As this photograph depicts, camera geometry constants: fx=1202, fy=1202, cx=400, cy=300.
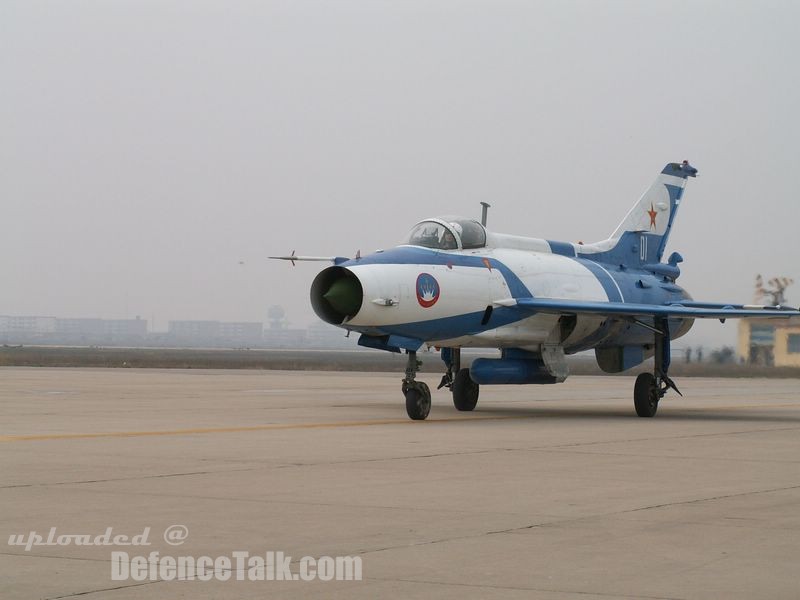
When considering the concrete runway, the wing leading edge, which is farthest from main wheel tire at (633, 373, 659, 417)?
the concrete runway

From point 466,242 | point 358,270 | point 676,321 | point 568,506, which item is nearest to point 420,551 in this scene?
point 568,506

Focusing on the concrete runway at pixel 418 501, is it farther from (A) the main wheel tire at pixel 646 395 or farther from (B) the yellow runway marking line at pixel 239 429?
(A) the main wheel tire at pixel 646 395

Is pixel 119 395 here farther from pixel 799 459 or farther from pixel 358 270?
pixel 799 459

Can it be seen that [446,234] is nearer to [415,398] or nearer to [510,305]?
[510,305]

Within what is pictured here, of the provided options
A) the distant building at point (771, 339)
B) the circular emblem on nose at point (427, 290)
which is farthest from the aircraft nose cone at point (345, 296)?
the distant building at point (771, 339)

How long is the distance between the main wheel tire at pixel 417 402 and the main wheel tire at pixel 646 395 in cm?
439

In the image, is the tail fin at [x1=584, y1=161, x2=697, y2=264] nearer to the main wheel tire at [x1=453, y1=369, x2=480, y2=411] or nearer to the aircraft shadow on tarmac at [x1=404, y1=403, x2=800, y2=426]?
the aircraft shadow on tarmac at [x1=404, y1=403, x2=800, y2=426]

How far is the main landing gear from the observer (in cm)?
2095

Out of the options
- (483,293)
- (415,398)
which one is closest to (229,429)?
(415,398)

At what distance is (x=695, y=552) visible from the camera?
711 cm

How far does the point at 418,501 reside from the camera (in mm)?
9078

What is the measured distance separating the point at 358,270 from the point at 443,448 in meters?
4.87

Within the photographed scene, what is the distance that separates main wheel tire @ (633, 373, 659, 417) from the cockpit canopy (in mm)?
3730

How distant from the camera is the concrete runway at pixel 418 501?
6.27 m
